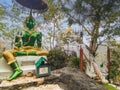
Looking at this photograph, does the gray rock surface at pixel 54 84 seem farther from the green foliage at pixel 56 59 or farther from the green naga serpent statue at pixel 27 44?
the green foliage at pixel 56 59

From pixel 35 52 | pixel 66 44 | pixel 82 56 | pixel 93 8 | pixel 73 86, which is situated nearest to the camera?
pixel 73 86

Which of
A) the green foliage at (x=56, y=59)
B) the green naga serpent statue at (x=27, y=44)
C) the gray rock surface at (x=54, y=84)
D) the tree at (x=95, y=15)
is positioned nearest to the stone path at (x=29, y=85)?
the gray rock surface at (x=54, y=84)

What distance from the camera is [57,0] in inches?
328

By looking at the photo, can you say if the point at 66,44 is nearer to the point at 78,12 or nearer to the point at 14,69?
the point at 78,12

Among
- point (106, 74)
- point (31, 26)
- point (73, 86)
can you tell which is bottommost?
point (106, 74)

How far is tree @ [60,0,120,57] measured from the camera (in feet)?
25.5

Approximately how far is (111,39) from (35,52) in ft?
15.5

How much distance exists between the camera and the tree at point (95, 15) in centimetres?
778

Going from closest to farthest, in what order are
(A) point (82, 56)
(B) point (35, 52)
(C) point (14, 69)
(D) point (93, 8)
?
1. (C) point (14, 69)
2. (B) point (35, 52)
3. (A) point (82, 56)
4. (D) point (93, 8)

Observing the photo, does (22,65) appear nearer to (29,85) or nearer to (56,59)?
(29,85)

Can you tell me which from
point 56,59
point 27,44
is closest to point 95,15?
point 56,59

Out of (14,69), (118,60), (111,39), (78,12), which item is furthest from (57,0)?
(14,69)

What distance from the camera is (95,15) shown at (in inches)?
313

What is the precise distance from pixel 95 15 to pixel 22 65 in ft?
15.5
